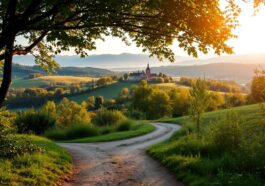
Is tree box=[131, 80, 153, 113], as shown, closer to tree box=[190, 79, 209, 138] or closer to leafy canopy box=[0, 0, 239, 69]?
tree box=[190, 79, 209, 138]

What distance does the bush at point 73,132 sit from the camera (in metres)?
45.8

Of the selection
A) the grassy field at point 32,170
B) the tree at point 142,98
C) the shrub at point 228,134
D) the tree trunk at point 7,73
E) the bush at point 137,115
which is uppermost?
the tree trunk at point 7,73

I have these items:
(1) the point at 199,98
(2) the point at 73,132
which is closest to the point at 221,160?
(1) the point at 199,98

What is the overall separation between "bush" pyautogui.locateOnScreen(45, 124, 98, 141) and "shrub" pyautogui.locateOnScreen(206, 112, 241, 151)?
101 feet

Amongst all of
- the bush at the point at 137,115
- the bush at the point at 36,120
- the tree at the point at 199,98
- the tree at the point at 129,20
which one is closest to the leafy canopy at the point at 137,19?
the tree at the point at 129,20

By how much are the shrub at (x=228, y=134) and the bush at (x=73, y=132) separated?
30731 millimetres

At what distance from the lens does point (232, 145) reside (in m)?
16.5

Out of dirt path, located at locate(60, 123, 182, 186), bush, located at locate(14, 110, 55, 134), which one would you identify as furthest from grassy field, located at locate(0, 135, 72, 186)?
bush, located at locate(14, 110, 55, 134)

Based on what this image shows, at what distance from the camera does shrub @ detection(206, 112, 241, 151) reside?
16625mm

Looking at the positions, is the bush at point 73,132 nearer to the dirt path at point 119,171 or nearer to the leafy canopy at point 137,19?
the dirt path at point 119,171

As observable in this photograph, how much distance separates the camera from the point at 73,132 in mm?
47531

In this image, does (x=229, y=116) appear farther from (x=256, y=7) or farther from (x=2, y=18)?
(x=2, y=18)

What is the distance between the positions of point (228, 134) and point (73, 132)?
109 ft

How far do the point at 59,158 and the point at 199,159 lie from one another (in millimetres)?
7343
